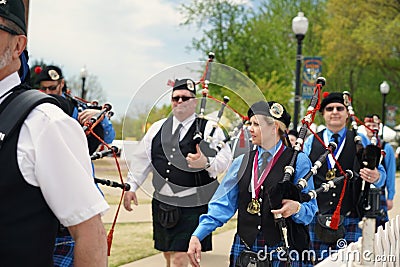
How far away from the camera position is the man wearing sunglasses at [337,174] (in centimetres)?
520

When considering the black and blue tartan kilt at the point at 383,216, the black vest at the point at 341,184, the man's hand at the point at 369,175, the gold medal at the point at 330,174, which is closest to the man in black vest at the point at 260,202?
the gold medal at the point at 330,174

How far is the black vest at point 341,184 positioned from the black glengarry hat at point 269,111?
149 cm

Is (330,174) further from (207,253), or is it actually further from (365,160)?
(207,253)

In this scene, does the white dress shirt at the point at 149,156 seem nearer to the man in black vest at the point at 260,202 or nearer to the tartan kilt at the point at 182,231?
the tartan kilt at the point at 182,231

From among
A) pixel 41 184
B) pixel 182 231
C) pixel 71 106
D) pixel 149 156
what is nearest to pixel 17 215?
pixel 41 184

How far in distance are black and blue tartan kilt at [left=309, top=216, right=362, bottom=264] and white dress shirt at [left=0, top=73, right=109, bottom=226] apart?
3684 millimetres

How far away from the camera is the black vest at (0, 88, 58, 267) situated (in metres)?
1.59

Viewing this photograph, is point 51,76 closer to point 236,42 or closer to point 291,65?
point 236,42

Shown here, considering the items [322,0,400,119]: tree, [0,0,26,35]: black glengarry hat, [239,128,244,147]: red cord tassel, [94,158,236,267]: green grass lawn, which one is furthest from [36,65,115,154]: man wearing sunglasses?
[322,0,400,119]: tree

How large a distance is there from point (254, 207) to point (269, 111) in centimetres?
62

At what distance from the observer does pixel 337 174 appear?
5195 mm

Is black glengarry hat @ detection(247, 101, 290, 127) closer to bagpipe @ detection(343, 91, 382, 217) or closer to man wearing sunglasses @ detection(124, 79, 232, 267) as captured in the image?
man wearing sunglasses @ detection(124, 79, 232, 267)

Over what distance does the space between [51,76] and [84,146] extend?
3094 millimetres

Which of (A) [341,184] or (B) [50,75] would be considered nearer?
(B) [50,75]
